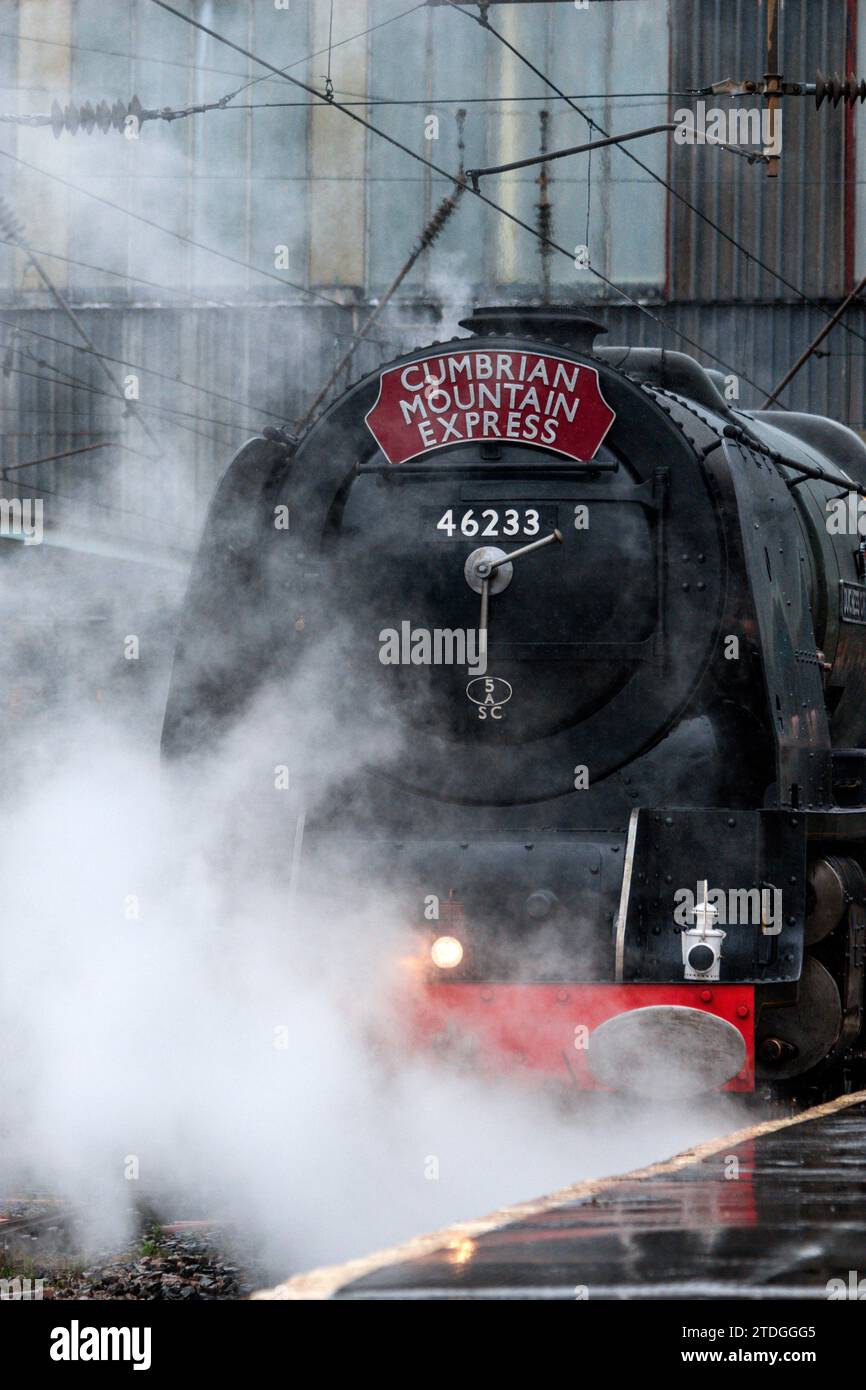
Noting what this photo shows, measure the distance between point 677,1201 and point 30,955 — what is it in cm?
408

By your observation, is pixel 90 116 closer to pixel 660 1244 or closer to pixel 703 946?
pixel 703 946

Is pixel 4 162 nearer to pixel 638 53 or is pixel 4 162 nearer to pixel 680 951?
pixel 638 53

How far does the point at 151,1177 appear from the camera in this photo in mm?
6074

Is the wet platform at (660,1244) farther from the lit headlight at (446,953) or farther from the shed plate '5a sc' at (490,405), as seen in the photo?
the shed plate '5a sc' at (490,405)

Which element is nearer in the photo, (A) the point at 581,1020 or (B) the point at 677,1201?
(B) the point at 677,1201

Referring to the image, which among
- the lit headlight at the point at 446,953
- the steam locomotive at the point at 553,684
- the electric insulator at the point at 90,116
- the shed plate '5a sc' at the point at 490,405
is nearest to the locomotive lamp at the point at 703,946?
the steam locomotive at the point at 553,684

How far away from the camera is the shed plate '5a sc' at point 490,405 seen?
6.31 metres

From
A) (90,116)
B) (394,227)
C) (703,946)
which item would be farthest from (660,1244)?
(394,227)

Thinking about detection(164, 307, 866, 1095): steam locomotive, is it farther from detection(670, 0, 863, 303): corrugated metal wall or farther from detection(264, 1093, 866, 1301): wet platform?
detection(670, 0, 863, 303): corrugated metal wall

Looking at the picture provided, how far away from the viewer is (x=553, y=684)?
6320mm

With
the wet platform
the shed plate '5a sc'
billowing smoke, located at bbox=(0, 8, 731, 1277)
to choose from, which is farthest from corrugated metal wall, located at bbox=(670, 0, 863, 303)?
the wet platform
